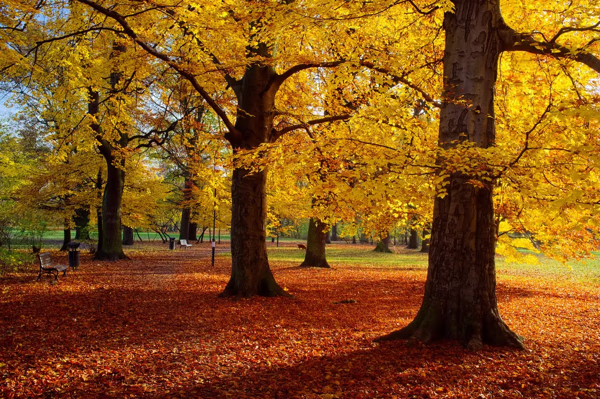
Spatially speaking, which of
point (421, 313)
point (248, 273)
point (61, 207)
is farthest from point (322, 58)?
point (61, 207)

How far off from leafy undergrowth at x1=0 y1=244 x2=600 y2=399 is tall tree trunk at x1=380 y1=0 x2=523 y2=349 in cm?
32

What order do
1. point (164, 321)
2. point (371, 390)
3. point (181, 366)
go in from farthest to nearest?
point (164, 321) < point (181, 366) < point (371, 390)

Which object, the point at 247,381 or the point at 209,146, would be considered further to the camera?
the point at 209,146

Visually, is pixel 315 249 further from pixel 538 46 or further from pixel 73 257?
pixel 538 46

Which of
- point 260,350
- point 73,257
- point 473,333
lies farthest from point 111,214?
point 473,333

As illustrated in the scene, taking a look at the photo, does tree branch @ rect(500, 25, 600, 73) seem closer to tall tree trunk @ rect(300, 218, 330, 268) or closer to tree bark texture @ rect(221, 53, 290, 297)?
tree bark texture @ rect(221, 53, 290, 297)

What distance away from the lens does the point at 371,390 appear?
151 inches

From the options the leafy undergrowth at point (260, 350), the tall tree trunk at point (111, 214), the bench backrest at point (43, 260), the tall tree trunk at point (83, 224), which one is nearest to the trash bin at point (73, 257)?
the bench backrest at point (43, 260)

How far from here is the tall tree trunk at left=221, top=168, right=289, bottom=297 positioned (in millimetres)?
8523

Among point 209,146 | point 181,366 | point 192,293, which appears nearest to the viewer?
point 181,366

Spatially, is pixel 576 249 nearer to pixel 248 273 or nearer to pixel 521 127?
pixel 521 127

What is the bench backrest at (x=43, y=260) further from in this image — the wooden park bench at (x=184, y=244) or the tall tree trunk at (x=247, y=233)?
the wooden park bench at (x=184, y=244)

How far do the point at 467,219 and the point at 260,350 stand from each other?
3076 millimetres

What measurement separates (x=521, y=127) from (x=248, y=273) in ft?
18.8
